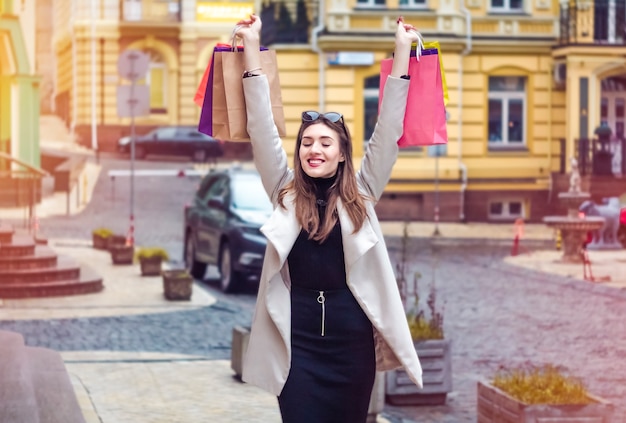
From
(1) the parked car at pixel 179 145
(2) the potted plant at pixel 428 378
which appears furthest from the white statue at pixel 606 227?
(1) the parked car at pixel 179 145

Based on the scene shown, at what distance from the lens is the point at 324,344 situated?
4.77 metres

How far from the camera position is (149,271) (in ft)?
60.6

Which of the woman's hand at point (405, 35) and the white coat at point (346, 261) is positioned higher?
the woman's hand at point (405, 35)

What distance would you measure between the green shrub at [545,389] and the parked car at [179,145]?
33.6 meters

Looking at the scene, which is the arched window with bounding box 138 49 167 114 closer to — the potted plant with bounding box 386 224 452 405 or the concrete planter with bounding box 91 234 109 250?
the concrete planter with bounding box 91 234 109 250

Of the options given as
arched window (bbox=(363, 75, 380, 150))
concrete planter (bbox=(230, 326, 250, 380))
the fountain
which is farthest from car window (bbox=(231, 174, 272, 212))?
arched window (bbox=(363, 75, 380, 150))

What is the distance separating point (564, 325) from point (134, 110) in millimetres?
11079

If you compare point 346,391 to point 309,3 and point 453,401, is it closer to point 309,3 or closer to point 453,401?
point 453,401

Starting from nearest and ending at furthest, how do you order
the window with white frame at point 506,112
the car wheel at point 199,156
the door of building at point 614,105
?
the door of building at point 614,105 → the window with white frame at point 506,112 → the car wheel at point 199,156

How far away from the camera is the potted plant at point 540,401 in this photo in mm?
7355

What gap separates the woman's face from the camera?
4906 millimetres

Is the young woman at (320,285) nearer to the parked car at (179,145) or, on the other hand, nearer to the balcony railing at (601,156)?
the balcony railing at (601,156)

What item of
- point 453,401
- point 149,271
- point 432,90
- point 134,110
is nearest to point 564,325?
point 453,401

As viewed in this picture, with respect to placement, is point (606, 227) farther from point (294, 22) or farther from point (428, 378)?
point (428, 378)
